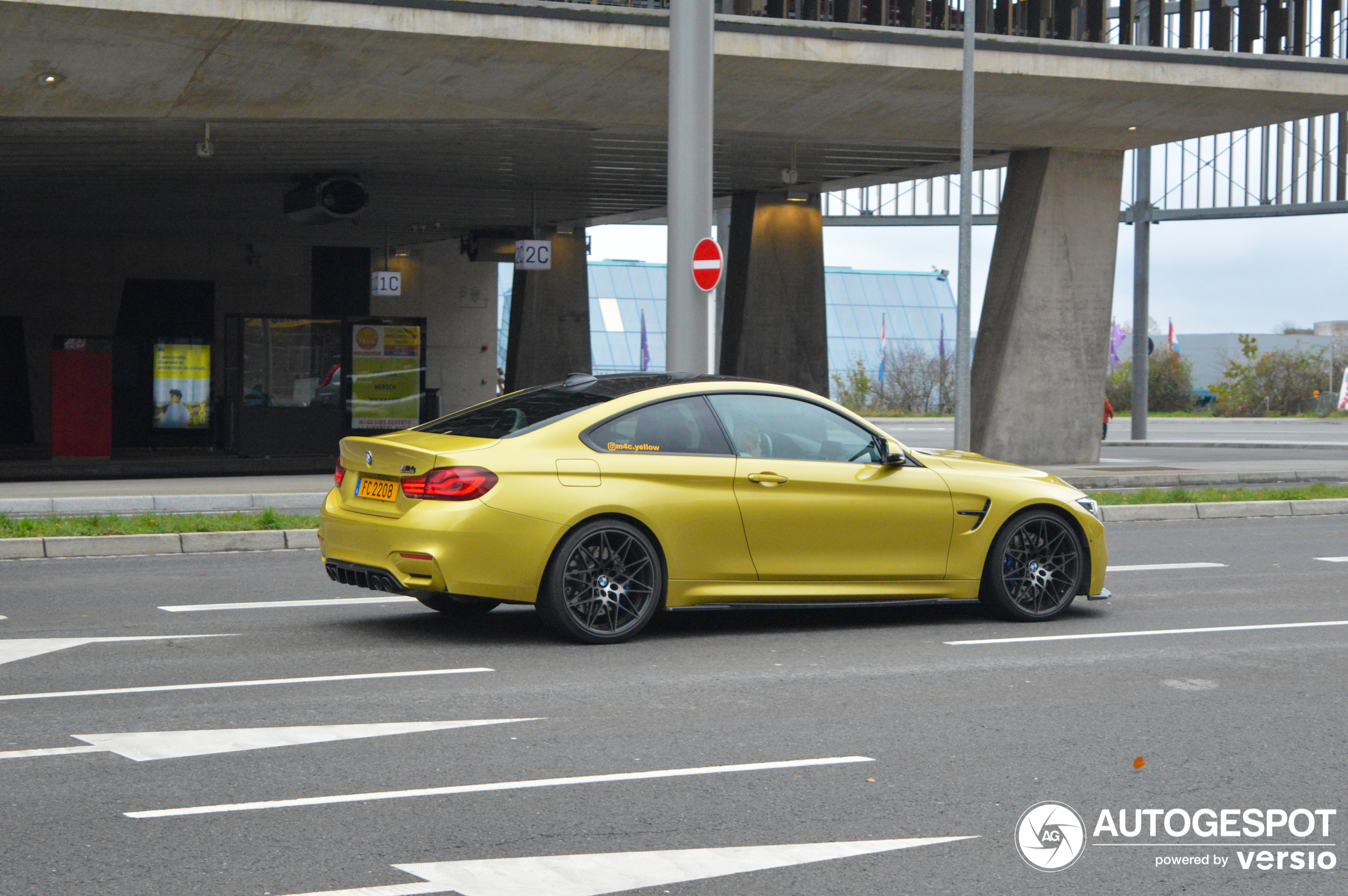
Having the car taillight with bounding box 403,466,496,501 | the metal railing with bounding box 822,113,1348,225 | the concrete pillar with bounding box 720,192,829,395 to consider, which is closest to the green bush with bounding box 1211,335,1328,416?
the metal railing with bounding box 822,113,1348,225

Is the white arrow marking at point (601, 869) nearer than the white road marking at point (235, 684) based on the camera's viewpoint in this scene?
Yes

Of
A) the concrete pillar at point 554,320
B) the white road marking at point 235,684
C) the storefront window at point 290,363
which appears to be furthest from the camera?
the concrete pillar at point 554,320

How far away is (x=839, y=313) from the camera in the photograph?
6825 cm

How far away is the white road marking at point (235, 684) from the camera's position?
6.74 m

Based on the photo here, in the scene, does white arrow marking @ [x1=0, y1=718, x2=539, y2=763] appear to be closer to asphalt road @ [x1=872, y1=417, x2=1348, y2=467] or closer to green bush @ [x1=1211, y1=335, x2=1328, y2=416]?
asphalt road @ [x1=872, y1=417, x2=1348, y2=467]

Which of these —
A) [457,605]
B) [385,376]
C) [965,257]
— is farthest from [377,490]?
[385,376]

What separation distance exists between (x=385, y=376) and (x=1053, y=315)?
10.8 metres

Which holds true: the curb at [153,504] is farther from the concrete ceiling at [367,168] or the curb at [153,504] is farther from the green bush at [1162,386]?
the green bush at [1162,386]

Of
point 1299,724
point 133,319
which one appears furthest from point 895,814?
point 133,319

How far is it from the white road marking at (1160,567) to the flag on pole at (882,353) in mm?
46052

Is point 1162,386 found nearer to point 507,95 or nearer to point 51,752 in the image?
point 507,95

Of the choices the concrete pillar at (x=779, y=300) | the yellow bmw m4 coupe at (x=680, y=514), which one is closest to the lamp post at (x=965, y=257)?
the concrete pillar at (x=779, y=300)

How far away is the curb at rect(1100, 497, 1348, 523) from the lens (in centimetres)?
1670

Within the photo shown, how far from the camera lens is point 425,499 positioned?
7699mm
